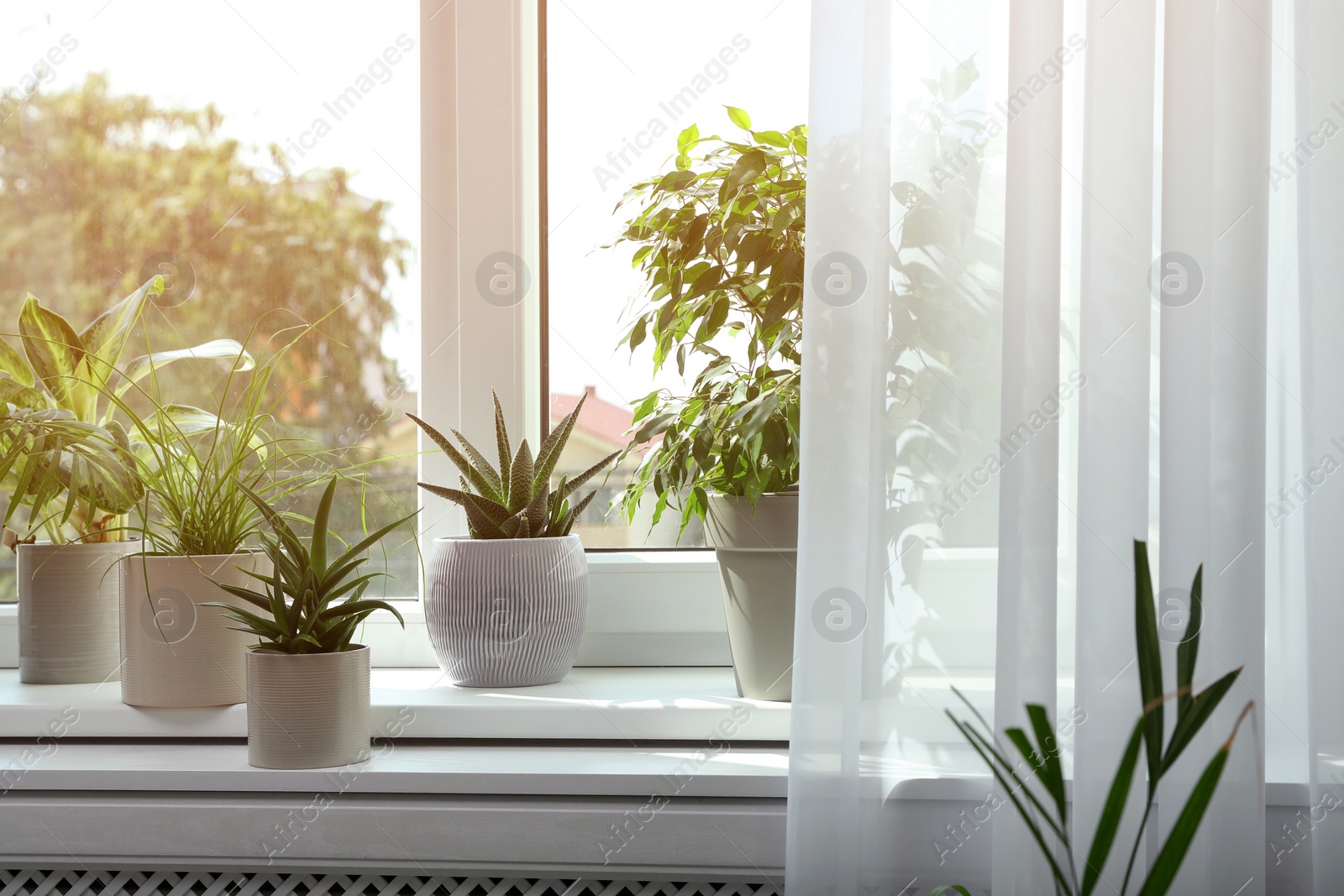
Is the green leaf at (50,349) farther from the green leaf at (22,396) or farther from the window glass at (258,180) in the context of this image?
the window glass at (258,180)

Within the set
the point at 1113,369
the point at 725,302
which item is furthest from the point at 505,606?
the point at 1113,369

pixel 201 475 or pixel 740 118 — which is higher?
pixel 740 118

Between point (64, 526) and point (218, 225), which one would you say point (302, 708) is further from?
point (218, 225)

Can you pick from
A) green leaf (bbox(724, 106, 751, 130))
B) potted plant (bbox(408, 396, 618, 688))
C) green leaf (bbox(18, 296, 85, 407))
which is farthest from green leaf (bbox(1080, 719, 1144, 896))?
green leaf (bbox(18, 296, 85, 407))

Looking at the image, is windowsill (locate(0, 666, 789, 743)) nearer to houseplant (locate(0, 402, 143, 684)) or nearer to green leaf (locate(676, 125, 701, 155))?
houseplant (locate(0, 402, 143, 684))

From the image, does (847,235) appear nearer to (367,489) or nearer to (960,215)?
(960,215)

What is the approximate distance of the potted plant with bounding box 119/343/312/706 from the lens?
1.06m

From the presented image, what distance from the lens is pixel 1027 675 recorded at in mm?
857

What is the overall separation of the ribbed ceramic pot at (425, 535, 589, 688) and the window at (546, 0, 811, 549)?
17 cm

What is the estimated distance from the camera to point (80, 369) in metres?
1.18

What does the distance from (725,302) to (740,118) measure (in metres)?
0.21

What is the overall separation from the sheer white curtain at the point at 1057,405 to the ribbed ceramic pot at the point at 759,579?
0.17 meters

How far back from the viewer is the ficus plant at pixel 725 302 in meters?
1.01

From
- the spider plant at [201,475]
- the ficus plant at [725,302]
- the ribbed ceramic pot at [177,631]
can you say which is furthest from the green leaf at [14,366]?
the ficus plant at [725,302]
